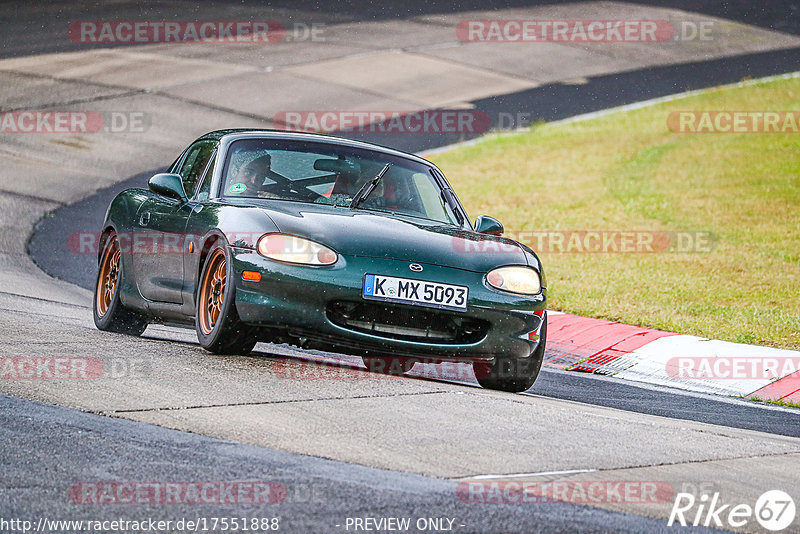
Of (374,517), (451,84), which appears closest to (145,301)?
(374,517)

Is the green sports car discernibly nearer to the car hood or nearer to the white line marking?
the car hood

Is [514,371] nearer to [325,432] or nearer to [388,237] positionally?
[388,237]

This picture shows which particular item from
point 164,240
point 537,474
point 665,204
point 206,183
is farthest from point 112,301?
point 665,204

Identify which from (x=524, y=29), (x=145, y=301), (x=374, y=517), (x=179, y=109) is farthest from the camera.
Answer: (x=524, y=29)

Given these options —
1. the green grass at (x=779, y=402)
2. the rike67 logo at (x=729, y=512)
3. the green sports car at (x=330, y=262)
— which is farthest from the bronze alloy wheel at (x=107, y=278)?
the rike67 logo at (x=729, y=512)

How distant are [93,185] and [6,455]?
13.0 meters

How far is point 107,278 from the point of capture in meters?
9.02

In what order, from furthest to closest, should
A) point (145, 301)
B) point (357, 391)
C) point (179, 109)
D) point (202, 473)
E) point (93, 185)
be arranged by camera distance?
1. point (179, 109)
2. point (93, 185)
3. point (145, 301)
4. point (357, 391)
5. point (202, 473)

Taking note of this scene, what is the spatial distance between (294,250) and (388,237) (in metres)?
0.54

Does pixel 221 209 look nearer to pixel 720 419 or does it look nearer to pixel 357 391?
pixel 357 391

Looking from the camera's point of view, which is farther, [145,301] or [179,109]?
[179,109]

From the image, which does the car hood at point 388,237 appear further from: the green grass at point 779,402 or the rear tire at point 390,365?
the green grass at point 779,402

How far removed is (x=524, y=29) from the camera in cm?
3072

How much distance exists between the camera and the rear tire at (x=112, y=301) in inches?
343
